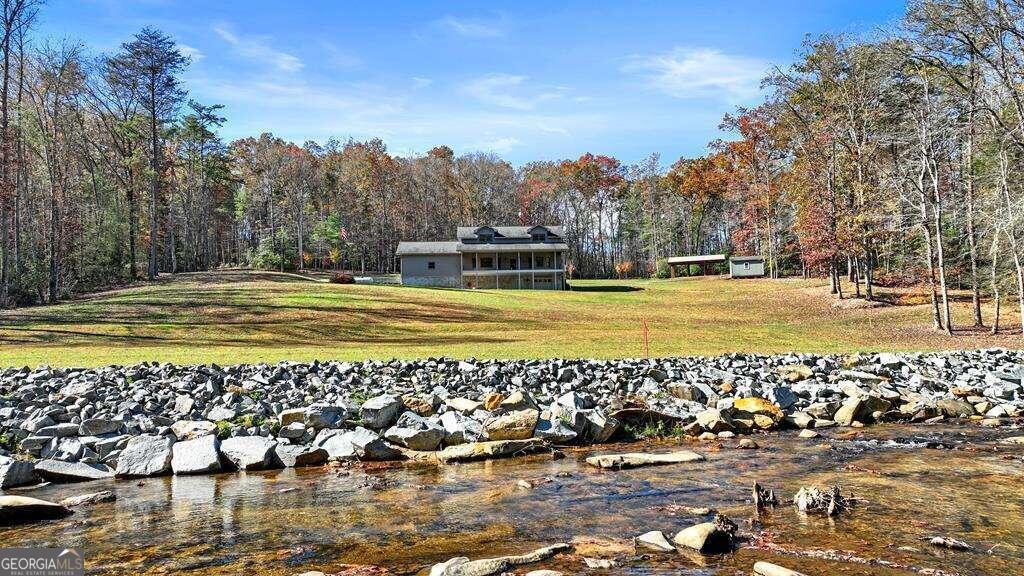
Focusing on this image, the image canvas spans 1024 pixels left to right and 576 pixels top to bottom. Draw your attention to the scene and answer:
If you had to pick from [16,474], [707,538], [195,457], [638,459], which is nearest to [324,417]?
[195,457]

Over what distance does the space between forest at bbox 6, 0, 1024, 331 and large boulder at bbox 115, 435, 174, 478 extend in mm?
24227

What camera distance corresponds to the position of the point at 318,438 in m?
8.73

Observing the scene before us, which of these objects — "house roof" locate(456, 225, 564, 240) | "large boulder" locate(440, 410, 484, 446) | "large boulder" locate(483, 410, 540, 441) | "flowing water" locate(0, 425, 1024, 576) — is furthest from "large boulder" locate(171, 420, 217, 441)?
"house roof" locate(456, 225, 564, 240)

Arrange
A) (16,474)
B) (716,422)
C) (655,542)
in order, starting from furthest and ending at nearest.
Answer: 1. (716,422)
2. (16,474)
3. (655,542)

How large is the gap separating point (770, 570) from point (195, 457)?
6499mm

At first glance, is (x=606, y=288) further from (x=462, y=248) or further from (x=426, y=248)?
(x=426, y=248)

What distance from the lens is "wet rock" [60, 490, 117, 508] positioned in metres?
6.33

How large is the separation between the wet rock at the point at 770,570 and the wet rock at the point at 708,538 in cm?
40

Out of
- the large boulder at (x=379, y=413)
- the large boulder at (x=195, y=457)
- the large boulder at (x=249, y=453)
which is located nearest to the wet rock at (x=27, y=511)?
the large boulder at (x=195, y=457)

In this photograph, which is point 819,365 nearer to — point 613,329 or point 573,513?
point 573,513

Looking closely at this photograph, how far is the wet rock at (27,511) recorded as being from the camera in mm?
5754

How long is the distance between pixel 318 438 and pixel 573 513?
4.18m

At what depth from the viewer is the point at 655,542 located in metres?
4.98

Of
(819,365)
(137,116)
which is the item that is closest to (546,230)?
(137,116)
